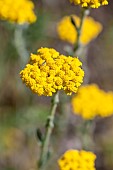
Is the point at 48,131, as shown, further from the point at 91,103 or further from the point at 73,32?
the point at 73,32

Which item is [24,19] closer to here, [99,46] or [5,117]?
[5,117]

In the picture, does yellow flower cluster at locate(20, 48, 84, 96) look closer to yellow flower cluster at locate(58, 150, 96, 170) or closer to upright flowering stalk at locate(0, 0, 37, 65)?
yellow flower cluster at locate(58, 150, 96, 170)

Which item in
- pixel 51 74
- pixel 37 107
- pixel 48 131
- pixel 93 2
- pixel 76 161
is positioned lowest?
pixel 76 161

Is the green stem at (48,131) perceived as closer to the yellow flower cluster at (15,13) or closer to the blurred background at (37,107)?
the blurred background at (37,107)

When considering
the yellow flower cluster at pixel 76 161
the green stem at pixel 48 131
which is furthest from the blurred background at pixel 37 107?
the yellow flower cluster at pixel 76 161

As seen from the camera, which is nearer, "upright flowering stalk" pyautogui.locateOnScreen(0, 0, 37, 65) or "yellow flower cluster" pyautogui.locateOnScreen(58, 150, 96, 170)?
"yellow flower cluster" pyautogui.locateOnScreen(58, 150, 96, 170)

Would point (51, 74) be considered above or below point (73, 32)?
below

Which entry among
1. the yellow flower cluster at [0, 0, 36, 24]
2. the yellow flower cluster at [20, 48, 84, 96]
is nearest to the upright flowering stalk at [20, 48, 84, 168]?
the yellow flower cluster at [20, 48, 84, 96]

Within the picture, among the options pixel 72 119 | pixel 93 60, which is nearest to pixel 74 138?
pixel 72 119

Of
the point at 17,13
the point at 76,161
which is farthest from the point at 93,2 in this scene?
the point at 17,13
